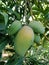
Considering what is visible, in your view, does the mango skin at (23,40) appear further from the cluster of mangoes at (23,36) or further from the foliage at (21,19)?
the foliage at (21,19)

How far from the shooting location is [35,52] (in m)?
1.75

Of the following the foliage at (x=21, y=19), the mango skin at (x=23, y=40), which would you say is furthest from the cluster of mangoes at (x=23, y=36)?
the foliage at (x=21, y=19)

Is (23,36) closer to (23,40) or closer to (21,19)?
(23,40)

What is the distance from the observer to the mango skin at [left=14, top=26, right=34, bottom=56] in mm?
928

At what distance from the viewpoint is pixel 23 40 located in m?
0.93

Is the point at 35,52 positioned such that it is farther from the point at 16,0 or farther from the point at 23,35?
the point at 23,35

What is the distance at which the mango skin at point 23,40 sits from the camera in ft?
3.04

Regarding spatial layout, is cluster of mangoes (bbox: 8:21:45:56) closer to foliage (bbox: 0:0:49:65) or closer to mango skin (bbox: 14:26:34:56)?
mango skin (bbox: 14:26:34:56)

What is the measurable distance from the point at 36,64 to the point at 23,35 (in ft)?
1.64

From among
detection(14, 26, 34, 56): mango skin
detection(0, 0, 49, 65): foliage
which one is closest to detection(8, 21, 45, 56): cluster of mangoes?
detection(14, 26, 34, 56): mango skin

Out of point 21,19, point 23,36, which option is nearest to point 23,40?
point 23,36

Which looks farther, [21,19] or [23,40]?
[21,19]

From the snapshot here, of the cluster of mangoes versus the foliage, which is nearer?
the cluster of mangoes

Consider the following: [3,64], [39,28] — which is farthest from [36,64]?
[39,28]
